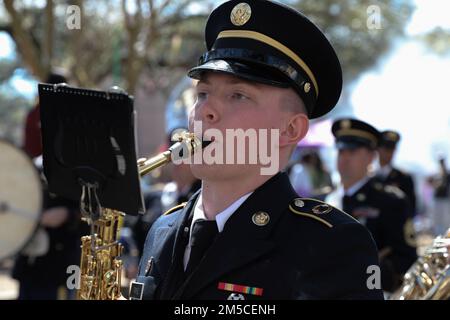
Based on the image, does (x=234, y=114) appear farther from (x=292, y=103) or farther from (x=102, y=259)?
(x=102, y=259)

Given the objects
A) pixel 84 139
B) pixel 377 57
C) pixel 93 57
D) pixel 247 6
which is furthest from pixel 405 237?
pixel 377 57

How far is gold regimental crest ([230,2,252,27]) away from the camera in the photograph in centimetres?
229

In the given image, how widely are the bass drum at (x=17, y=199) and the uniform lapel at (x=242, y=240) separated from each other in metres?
3.13

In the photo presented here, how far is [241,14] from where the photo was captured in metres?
2.31

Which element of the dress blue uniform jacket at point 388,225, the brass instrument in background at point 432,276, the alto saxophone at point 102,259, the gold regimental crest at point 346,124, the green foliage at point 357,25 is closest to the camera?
the alto saxophone at point 102,259

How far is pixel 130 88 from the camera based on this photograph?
36.4 ft

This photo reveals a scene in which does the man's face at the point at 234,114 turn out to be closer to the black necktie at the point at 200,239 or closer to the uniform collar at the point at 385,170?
the black necktie at the point at 200,239

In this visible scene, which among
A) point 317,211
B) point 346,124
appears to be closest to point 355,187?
point 346,124

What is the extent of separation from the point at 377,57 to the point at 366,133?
1493 cm

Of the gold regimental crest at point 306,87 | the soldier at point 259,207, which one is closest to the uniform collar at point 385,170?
the soldier at point 259,207

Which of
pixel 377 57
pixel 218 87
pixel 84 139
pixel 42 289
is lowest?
pixel 42 289

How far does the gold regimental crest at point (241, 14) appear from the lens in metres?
2.29

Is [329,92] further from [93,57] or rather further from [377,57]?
[377,57]

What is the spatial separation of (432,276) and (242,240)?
1.78m
